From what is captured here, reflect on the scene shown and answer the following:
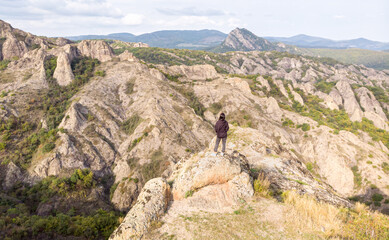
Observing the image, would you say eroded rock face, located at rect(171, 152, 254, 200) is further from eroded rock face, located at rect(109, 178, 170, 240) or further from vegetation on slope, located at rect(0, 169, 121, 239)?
vegetation on slope, located at rect(0, 169, 121, 239)

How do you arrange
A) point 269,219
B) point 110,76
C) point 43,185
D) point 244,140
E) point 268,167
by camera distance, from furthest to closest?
point 110,76 → point 43,185 → point 244,140 → point 268,167 → point 269,219

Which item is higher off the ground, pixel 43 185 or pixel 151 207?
pixel 151 207

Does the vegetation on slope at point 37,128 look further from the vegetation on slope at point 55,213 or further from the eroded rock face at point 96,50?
the eroded rock face at point 96,50

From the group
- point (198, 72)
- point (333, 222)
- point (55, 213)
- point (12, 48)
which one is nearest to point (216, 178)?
point (333, 222)

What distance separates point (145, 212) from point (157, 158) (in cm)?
4718

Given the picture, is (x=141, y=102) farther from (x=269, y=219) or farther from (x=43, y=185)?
(x=269, y=219)

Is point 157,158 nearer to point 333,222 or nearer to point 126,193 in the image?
point 126,193

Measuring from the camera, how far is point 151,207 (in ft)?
44.0

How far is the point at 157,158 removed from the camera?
194 feet

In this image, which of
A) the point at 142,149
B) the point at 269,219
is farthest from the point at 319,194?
the point at 142,149

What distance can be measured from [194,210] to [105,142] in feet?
199

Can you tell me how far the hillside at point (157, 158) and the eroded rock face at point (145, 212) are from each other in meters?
0.08

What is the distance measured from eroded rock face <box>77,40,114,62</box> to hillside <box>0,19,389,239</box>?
2.02ft

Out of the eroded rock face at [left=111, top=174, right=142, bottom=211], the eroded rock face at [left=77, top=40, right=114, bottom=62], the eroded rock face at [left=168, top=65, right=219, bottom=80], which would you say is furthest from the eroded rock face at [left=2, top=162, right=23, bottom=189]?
the eroded rock face at [left=168, top=65, right=219, bottom=80]
